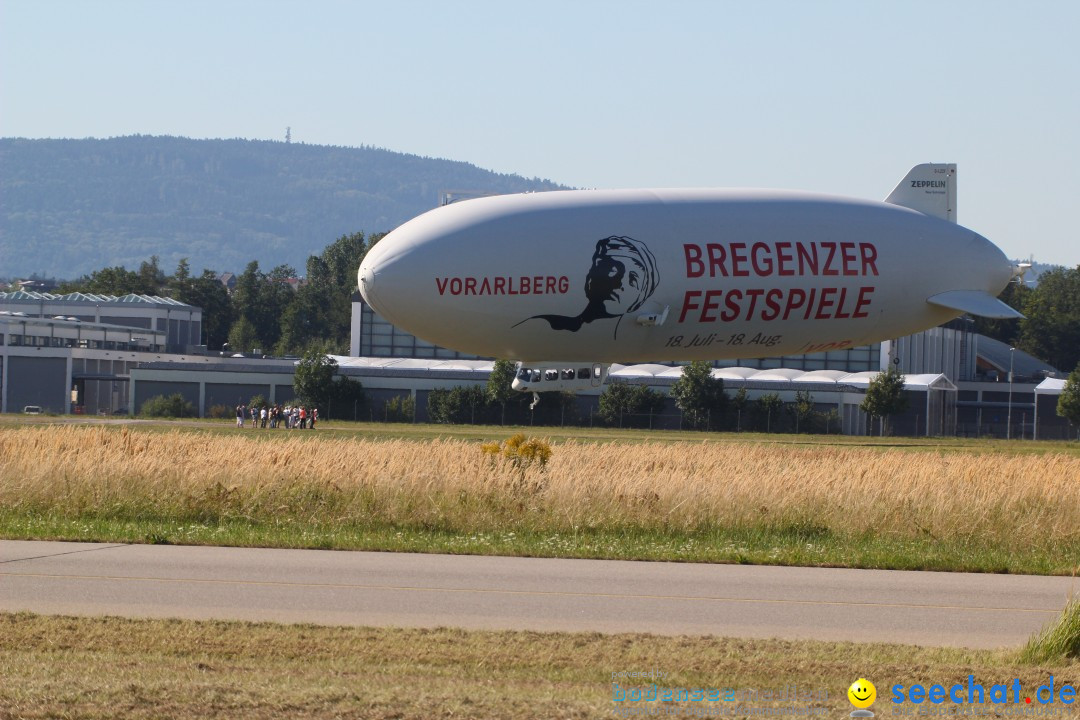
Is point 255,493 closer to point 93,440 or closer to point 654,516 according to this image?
point 654,516

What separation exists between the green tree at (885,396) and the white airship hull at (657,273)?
155 feet

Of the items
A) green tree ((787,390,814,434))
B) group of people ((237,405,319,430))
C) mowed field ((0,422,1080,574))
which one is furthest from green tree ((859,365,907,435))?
mowed field ((0,422,1080,574))

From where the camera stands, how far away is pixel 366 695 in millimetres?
11117

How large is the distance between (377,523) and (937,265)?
80.5ft

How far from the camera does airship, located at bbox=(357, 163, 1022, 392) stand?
1484 inches

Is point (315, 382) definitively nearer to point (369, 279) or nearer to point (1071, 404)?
point (1071, 404)

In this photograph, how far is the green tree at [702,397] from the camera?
307 ft

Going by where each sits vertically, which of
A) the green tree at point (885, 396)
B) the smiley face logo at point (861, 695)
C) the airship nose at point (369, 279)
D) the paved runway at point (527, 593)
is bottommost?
the paved runway at point (527, 593)

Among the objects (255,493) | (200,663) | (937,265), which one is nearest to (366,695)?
(200,663)

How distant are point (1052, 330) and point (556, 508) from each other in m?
149

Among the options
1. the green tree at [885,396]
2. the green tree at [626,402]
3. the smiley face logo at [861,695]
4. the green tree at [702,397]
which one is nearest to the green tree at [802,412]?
the green tree at [885,396]

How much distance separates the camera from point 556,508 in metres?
24.8

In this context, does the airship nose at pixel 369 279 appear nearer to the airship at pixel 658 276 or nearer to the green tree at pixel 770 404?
the airship at pixel 658 276

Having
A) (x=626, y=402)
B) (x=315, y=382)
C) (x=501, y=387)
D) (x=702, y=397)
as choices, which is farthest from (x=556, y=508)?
(x=315, y=382)
